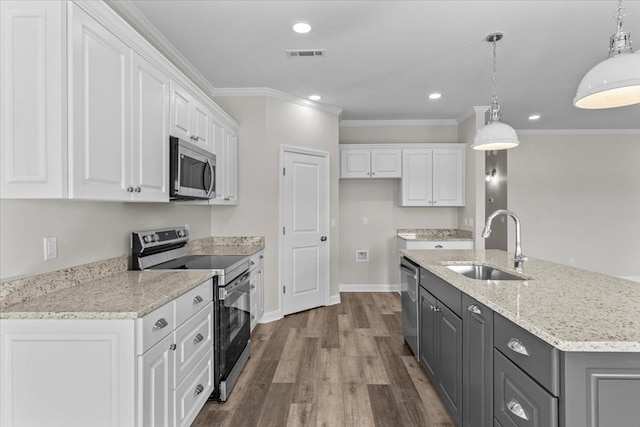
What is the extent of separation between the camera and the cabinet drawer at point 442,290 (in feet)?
6.59

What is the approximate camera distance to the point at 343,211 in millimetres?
5742

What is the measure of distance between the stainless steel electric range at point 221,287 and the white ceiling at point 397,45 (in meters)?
1.64

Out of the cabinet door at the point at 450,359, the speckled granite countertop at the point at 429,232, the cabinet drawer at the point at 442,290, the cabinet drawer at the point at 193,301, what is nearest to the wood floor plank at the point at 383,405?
the cabinet door at the point at 450,359

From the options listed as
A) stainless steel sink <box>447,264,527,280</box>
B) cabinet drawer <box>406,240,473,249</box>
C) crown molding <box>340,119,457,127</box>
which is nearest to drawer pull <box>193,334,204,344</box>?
stainless steel sink <box>447,264,527,280</box>

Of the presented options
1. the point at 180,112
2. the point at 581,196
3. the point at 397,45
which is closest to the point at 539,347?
the point at 180,112

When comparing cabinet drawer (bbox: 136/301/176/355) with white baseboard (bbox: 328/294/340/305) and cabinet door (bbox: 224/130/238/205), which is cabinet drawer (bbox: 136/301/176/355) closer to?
cabinet door (bbox: 224/130/238/205)

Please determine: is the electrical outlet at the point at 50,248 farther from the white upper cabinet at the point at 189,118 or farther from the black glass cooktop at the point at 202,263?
the white upper cabinet at the point at 189,118

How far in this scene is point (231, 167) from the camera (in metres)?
3.92

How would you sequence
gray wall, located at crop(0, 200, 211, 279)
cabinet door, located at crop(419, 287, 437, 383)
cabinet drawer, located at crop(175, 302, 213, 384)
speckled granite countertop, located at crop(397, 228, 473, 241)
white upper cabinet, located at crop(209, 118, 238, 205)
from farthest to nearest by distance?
speckled granite countertop, located at crop(397, 228, 473, 241) → white upper cabinet, located at crop(209, 118, 238, 205) → cabinet door, located at crop(419, 287, 437, 383) → cabinet drawer, located at crop(175, 302, 213, 384) → gray wall, located at crop(0, 200, 211, 279)

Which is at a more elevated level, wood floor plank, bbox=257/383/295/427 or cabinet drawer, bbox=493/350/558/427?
cabinet drawer, bbox=493/350/558/427

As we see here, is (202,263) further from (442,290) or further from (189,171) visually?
(442,290)

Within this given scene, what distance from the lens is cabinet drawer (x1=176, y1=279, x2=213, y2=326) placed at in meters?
1.84

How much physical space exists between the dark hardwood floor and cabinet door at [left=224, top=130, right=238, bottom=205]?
1.48 metres

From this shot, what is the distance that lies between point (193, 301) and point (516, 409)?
64.0 inches
